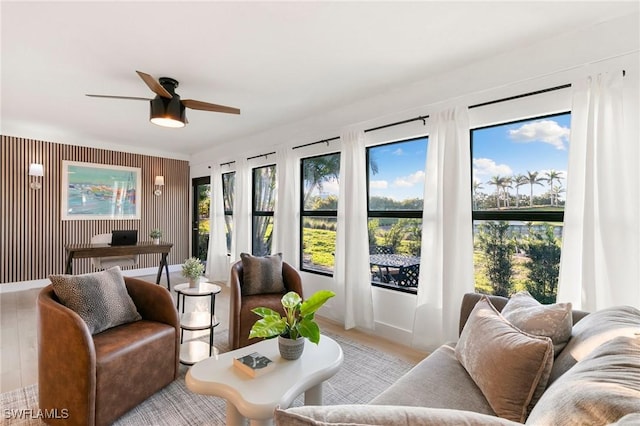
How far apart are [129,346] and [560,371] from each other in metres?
2.26

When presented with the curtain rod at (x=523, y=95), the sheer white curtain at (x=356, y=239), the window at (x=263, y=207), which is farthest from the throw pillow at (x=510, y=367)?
the window at (x=263, y=207)

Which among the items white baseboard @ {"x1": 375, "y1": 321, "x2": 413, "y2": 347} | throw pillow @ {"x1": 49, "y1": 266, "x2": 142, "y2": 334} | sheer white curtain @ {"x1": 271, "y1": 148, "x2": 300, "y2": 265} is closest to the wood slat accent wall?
sheer white curtain @ {"x1": 271, "y1": 148, "x2": 300, "y2": 265}

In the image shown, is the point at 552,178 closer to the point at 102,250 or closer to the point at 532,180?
the point at 532,180

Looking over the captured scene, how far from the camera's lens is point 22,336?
3.17 m

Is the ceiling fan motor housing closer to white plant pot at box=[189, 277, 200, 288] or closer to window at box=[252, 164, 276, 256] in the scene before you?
white plant pot at box=[189, 277, 200, 288]

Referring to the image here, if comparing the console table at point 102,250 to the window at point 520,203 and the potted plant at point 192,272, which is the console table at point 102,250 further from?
the window at point 520,203

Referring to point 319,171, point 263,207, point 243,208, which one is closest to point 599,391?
point 319,171

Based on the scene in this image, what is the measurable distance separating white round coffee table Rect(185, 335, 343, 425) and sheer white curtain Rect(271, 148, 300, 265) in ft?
8.23

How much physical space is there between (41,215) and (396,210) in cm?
556

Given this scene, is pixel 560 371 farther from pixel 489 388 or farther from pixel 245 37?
pixel 245 37

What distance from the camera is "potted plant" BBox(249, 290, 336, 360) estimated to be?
1.68 meters

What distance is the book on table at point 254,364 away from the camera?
158cm

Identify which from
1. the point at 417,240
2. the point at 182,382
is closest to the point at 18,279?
the point at 182,382

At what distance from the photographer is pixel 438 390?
145 cm
